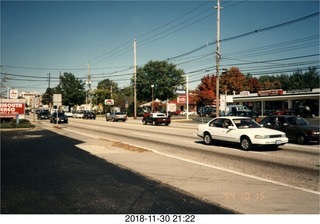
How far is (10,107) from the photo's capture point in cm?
3291

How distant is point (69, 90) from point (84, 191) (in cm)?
10485

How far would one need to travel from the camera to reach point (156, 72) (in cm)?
8325

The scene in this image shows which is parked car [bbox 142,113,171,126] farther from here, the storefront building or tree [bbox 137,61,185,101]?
tree [bbox 137,61,185,101]

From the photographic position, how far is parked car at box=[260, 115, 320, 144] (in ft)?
47.7

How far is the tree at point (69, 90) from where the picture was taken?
10562 cm

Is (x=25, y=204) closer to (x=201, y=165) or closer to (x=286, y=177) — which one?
(x=201, y=165)

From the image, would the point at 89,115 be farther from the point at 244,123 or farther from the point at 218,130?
the point at 244,123

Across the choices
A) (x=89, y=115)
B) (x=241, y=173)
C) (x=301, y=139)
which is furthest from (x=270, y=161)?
(x=89, y=115)

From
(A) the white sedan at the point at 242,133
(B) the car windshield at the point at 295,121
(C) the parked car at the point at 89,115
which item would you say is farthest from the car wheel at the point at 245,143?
(C) the parked car at the point at 89,115

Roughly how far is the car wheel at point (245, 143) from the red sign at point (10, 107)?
28.6 metres

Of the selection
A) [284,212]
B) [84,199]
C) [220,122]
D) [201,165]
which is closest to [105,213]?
[84,199]

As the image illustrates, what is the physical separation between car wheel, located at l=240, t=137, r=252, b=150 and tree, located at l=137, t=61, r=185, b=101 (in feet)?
225

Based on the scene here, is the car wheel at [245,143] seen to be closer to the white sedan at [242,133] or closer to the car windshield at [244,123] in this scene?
the white sedan at [242,133]

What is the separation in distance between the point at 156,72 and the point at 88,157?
240 ft
